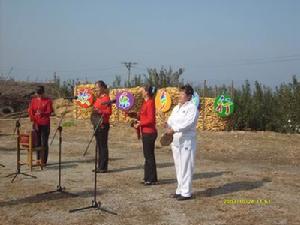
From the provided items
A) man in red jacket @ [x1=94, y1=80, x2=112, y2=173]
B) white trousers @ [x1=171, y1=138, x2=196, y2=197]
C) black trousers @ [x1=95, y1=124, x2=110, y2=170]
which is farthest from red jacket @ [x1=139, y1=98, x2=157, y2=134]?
black trousers @ [x1=95, y1=124, x2=110, y2=170]

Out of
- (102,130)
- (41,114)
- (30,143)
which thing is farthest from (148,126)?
(41,114)

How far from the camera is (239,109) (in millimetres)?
21547

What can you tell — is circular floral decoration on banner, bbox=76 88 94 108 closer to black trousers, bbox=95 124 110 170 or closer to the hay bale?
the hay bale

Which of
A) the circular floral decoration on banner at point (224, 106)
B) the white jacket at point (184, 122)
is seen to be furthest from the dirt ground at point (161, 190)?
the circular floral decoration on banner at point (224, 106)

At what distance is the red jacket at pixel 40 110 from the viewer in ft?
37.7

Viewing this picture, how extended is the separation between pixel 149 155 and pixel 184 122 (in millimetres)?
1631

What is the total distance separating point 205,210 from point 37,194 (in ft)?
9.55

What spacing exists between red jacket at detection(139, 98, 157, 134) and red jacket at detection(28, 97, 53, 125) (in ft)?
9.83

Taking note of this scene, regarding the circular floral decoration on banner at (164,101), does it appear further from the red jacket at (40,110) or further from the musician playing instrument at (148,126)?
the musician playing instrument at (148,126)

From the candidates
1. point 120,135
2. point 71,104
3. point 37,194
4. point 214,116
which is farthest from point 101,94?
point 71,104

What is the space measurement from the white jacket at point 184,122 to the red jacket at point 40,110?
163 inches

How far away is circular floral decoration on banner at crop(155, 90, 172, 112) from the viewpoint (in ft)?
71.3

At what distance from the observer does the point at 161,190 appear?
29.9ft

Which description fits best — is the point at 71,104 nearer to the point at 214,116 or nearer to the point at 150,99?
the point at 214,116
